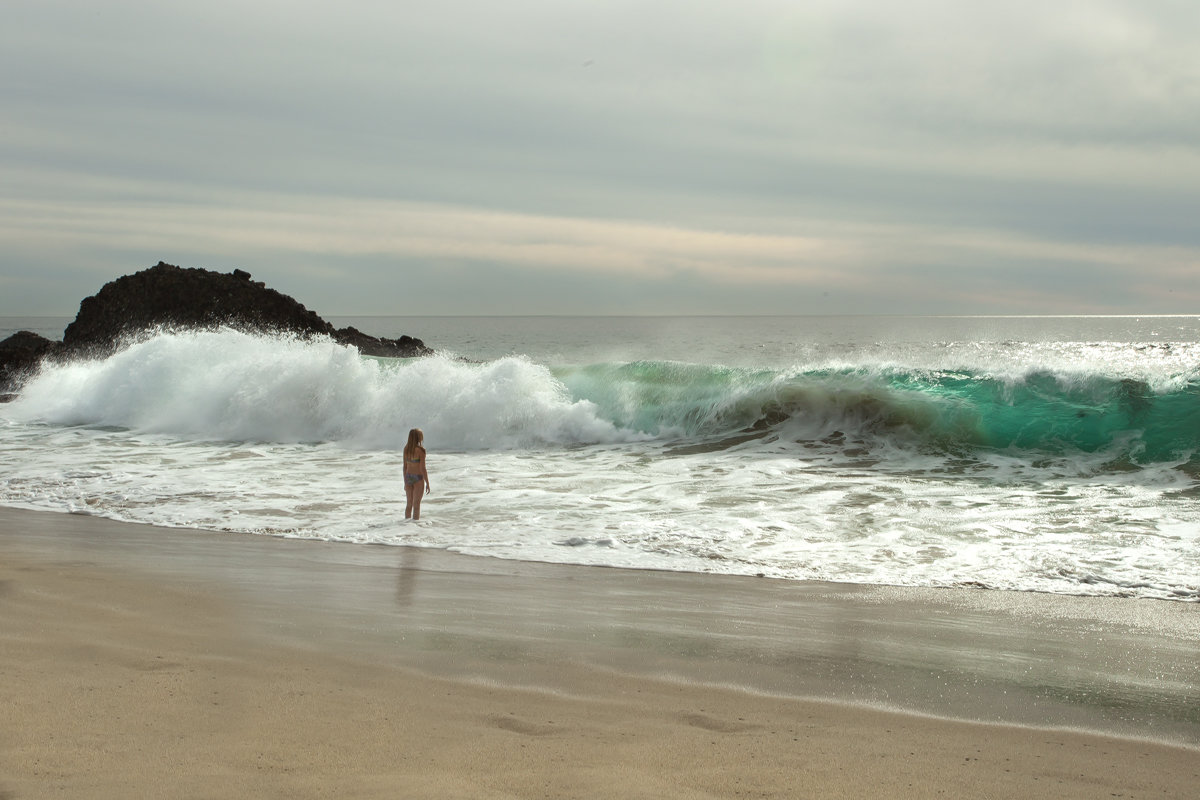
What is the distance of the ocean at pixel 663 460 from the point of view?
26.2ft

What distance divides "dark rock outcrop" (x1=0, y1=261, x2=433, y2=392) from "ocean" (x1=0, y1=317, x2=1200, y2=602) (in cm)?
367

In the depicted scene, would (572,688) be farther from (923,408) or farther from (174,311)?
(174,311)

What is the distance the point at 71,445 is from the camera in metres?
15.5

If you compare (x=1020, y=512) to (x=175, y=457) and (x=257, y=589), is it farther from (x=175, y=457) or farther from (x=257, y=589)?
(x=175, y=457)

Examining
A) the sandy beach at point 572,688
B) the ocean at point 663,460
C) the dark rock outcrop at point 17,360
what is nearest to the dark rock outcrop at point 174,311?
the dark rock outcrop at point 17,360

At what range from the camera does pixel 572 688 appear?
4.07 m

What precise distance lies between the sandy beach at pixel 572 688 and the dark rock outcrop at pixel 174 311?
23.3 m

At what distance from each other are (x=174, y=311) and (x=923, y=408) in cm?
2328

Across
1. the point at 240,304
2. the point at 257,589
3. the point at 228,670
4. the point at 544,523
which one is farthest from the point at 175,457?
the point at 240,304

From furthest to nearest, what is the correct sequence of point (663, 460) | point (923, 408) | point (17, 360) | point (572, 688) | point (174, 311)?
point (174, 311), point (17, 360), point (923, 408), point (663, 460), point (572, 688)

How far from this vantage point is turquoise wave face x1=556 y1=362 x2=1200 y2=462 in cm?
1495

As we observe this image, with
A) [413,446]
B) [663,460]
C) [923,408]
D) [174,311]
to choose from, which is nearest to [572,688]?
[413,446]

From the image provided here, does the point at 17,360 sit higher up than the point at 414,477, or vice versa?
the point at 17,360

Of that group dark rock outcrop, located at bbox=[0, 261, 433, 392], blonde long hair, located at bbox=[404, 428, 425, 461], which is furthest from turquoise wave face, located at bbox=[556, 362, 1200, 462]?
dark rock outcrop, located at bbox=[0, 261, 433, 392]
